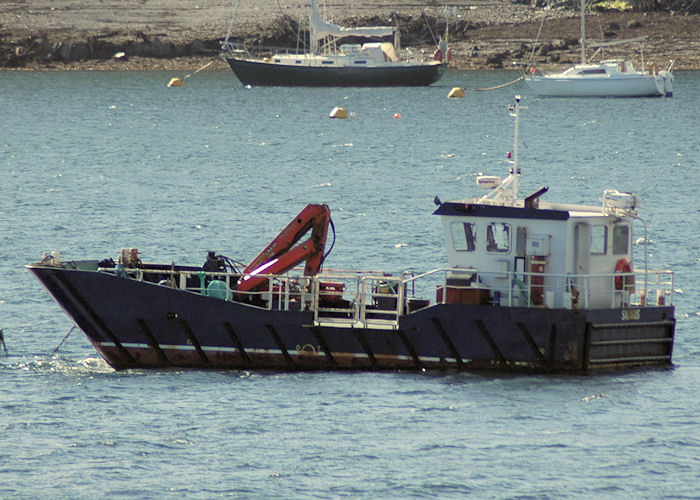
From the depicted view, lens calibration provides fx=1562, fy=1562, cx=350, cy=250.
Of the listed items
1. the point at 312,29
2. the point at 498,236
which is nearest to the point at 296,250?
the point at 498,236

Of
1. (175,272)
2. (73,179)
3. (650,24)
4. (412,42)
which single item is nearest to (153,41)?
(412,42)

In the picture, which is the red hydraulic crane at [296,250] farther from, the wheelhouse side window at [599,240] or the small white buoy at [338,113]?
the small white buoy at [338,113]

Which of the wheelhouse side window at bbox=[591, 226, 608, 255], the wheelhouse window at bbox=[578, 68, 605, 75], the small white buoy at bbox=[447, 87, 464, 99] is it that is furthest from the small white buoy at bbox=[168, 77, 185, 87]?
the wheelhouse side window at bbox=[591, 226, 608, 255]

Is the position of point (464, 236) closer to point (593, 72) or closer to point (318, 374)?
point (318, 374)

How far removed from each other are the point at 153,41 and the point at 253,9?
12.3m

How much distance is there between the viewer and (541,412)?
3031 cm

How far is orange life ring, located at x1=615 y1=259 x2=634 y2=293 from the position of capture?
3253cm

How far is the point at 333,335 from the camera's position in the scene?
105ft

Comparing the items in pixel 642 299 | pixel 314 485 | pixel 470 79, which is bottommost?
pixel 314 485

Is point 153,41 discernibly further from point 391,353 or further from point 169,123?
point 391,353

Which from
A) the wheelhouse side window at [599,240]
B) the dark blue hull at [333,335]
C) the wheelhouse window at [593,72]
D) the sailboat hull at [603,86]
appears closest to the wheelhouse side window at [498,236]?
the dark blue hull at [333,335]

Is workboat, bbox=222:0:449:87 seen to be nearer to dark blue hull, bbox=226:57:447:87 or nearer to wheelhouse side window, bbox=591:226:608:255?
dark blue hull, bbox=226:57:447:87

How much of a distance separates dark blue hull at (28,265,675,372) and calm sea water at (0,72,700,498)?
1.35 ft

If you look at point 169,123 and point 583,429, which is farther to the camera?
point 169,123
